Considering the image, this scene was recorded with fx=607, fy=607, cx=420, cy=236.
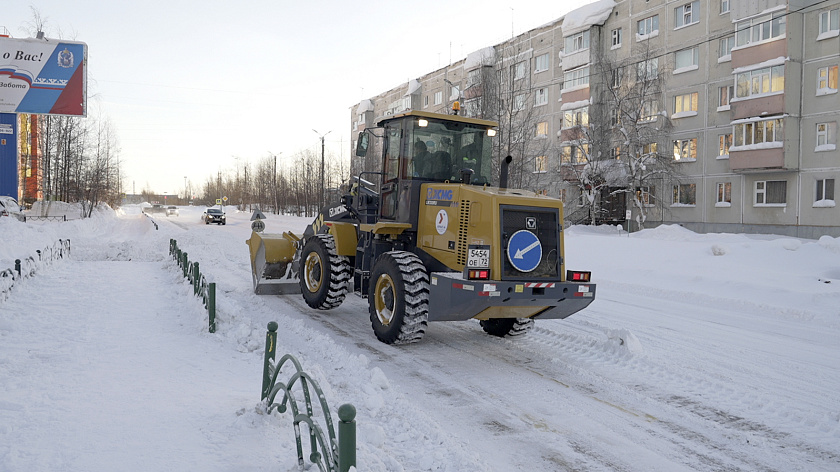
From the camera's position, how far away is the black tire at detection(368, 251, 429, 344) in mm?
7680

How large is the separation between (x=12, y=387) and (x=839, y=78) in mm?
30953

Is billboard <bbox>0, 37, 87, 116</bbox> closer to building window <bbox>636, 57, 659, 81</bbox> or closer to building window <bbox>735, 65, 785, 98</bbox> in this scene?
building window <bbox>636, 57, 659, 81</bbox>

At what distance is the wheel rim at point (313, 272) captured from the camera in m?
10.6

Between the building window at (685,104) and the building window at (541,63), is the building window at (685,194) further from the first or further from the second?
the building window at (541,63)

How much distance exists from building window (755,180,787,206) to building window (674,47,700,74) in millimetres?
7448

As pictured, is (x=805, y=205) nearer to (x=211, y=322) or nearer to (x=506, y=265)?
(x=506, y=265)

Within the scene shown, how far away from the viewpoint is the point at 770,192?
2898 centimetres

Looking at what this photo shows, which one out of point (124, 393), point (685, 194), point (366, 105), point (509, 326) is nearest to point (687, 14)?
point (685, 194)

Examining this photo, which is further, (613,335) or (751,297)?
(751,297)

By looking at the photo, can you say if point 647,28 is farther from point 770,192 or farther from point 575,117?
point 770,192

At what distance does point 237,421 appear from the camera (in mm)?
4840

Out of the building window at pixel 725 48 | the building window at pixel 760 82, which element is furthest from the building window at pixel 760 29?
the building window at pixel 760 82

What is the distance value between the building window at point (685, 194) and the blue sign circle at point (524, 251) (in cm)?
A: 2839

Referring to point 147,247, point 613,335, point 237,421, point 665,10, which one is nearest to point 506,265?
point 613,335
